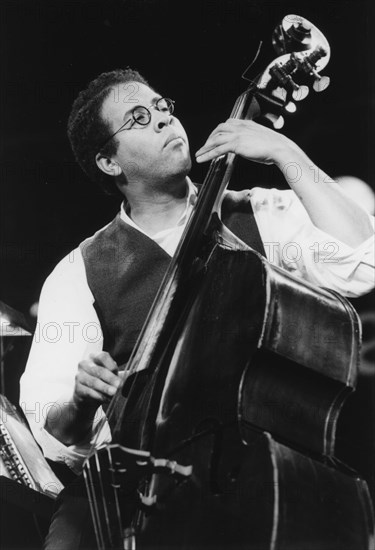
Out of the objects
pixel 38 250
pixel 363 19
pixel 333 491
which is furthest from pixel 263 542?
pixel 363 19

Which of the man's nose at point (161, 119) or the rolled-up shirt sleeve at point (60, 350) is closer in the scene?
the rolled-up shirt sleeve at point (60, 350)

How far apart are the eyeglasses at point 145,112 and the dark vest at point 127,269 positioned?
0.25m

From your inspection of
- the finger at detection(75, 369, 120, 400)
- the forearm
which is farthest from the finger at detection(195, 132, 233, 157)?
the finger at detection(75, 369, 120, 400)

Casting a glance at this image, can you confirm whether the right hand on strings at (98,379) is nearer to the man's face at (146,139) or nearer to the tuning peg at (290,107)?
the man's face at (146,139)

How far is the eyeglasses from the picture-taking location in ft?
5.71

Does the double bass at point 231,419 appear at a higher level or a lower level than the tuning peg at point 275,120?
lower

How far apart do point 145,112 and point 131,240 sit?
339 millimetres

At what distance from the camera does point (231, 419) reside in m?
1.19

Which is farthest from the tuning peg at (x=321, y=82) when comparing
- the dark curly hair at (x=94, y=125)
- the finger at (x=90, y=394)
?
the finger at (x=90, y=394)

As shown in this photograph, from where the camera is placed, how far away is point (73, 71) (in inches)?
75.3

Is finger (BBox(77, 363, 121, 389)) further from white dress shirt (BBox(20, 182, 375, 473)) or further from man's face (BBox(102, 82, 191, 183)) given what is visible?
man's face (BBox(102, 82, 191, 183))

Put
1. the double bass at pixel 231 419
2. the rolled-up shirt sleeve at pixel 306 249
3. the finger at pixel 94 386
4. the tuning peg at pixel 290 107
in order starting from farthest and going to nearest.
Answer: the tuning peg at pixel 290 107
the rolled-up shirt sleeve at pixel 306 249
the finger at pixel 94 386
the double bass at pixel 231 419

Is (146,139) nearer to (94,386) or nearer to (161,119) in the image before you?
(161,119)

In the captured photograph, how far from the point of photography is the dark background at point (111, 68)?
1.72 metres
